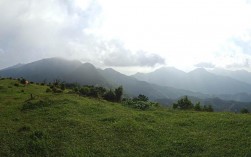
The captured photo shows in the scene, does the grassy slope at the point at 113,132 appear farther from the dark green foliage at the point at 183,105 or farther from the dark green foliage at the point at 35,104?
the dark green foliage at the point at 183,105

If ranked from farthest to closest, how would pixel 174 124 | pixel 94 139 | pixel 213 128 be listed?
pixel 174 124, pixel 213 128, pixel 94 139

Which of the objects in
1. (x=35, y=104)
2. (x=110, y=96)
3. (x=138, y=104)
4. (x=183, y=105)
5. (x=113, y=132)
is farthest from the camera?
(x=183, y=105)

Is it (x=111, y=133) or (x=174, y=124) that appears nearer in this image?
(x=111, y=133)

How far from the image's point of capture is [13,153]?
28.6 metres

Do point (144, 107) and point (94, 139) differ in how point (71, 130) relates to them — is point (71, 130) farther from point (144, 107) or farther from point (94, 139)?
point (144, 107)

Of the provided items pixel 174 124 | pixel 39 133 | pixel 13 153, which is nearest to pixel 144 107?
pixel 174 124

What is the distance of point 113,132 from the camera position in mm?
33469

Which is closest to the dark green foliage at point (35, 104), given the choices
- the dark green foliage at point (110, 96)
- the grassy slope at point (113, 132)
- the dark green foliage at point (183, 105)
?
the grassy slope at point (113, 132)

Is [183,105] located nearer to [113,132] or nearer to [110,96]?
[110,96]

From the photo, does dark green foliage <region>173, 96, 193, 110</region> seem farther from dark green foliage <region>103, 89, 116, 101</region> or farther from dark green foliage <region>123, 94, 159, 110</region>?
dark green foliage <region>103, 89, 116, 101</region>

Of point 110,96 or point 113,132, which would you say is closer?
point 113,132

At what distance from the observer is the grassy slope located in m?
28.9

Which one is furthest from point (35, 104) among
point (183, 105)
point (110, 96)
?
point (183, 105)

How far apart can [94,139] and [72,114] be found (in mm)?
8529
